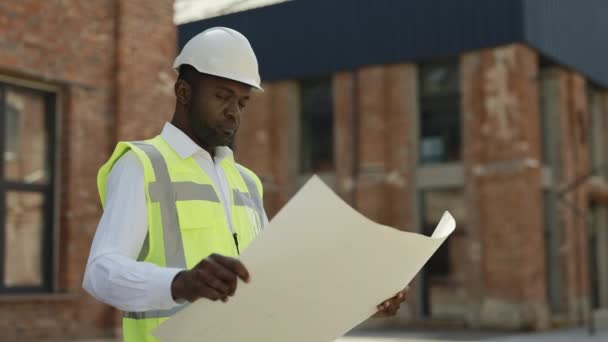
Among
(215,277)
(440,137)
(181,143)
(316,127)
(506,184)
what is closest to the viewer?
(215,277)

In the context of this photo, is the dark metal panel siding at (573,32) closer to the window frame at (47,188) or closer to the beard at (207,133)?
the window frame at (47,188)

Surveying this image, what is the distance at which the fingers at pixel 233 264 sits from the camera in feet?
6.38

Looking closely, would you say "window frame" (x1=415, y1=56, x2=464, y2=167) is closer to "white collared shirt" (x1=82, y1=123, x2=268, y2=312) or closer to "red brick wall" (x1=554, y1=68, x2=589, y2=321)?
"red brick wall" (x1=554, y1=68, x2=589, y2=321)

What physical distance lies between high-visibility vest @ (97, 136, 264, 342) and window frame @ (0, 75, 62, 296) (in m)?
7.11

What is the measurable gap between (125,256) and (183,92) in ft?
1.77

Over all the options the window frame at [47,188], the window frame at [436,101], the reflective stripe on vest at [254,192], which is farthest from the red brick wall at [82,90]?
the window frame at [436,101]

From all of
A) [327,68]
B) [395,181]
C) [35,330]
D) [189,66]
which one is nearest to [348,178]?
[395,181]

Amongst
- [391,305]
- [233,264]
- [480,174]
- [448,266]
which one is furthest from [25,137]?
[448,266]

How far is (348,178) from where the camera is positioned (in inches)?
1040

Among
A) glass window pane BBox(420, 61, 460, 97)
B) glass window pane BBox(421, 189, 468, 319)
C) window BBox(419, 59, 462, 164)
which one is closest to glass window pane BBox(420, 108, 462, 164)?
window BBox(419, 59, 462, 164)

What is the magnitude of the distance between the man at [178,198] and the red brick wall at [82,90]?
6863mm

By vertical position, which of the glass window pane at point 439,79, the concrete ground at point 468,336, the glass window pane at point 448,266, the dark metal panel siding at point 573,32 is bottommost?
the concrete ground at point 468,336

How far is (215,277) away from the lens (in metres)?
1.93

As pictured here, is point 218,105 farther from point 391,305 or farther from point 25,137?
point 25,137
